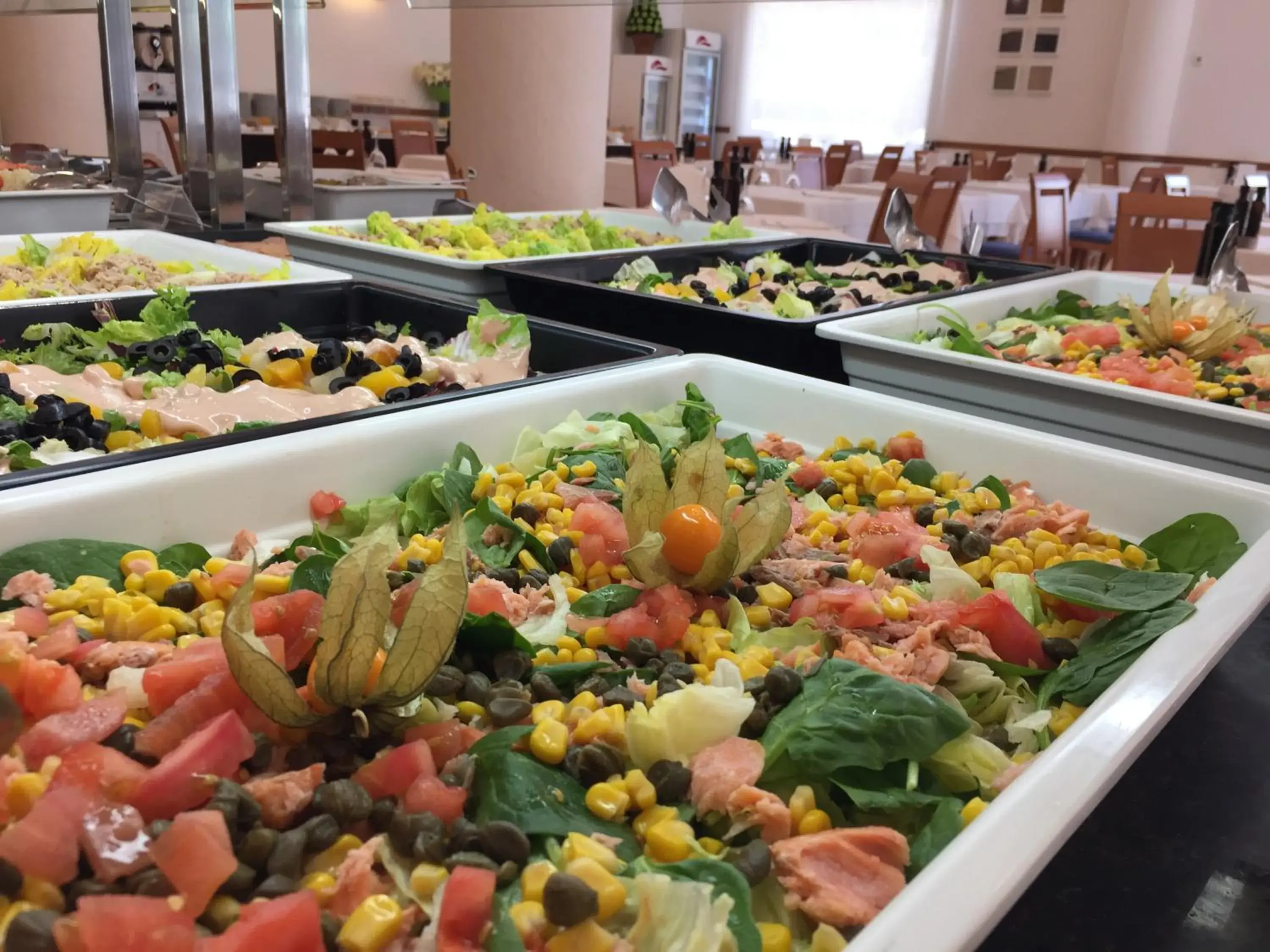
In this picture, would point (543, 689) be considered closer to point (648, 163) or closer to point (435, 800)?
point (435, 800)

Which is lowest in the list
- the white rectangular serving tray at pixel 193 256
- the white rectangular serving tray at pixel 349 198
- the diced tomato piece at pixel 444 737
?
the diced tomato piece at pixel 444 737

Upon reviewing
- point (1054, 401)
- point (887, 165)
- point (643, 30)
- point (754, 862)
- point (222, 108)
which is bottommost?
point (754, 862)

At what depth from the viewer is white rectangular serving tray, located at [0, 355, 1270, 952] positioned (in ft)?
1.94

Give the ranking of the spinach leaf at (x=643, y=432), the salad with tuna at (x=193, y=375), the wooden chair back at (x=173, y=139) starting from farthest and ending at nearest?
the wooden chair back at (x=173, y=139) < the spinach leaf at (x=643, y=432) < the salad with tuna at (x=193, y=375)

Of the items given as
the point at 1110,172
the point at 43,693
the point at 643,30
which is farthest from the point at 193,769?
the point at 643,30

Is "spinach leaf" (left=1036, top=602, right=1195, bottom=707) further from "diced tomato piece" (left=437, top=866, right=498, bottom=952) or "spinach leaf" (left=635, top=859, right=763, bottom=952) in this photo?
"diced tomato piece" (left=437, top=866, right=498, bottom=952)

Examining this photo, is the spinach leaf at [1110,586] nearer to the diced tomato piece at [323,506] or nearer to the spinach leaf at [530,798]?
the spinach leaf at [530,798]

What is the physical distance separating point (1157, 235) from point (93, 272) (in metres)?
3.66

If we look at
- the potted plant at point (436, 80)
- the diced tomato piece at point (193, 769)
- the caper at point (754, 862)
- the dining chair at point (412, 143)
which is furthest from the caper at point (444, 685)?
the potted plant at point (436, 80)

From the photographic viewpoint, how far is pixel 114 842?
→ 62 centimetres

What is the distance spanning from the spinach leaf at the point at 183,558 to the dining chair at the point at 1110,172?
8.32m

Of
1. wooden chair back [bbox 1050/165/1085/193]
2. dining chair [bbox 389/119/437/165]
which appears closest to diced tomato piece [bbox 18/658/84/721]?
dining chair [bbox 389/119/437/165]

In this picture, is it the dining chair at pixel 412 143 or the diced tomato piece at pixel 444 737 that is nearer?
the diced tomato piece at pixel 444 737

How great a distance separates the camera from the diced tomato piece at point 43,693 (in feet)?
2.47
